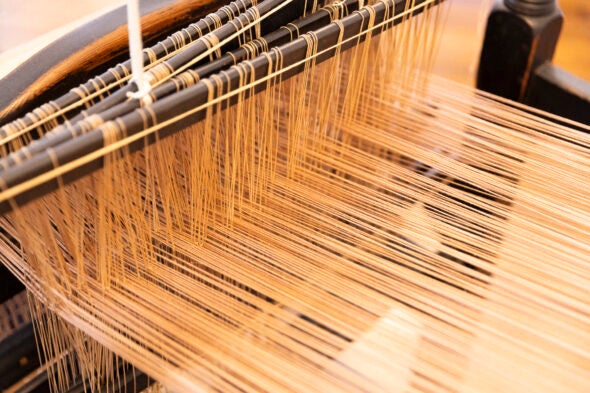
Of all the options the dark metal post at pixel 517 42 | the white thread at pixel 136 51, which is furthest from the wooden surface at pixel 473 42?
the white thread at pixel 136 51

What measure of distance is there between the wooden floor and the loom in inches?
6.4

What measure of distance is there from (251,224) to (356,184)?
17 cm

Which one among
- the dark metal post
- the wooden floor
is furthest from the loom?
the wooden floor

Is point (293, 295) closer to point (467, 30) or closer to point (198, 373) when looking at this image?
point (198, 373)

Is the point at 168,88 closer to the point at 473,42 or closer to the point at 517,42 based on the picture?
the point at 517,42

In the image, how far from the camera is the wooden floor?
42.3 inches

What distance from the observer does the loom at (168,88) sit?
2.19 feet

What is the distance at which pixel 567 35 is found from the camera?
2.26m

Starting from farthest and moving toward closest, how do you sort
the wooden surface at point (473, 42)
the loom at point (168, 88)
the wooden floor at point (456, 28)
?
1. the wooden surface at point (473, 42)
2. the wooden floor at point (456, 28)
3. the loom at point (168, 88)

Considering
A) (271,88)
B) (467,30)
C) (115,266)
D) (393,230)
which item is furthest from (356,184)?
(467,30)

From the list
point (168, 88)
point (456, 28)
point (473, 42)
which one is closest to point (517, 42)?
point (168, 88)

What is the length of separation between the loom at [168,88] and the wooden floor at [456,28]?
0.53ft

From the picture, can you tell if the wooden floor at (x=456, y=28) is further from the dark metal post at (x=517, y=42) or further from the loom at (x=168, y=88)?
the loom at (x=168, y=88)

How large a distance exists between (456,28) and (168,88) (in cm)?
177
